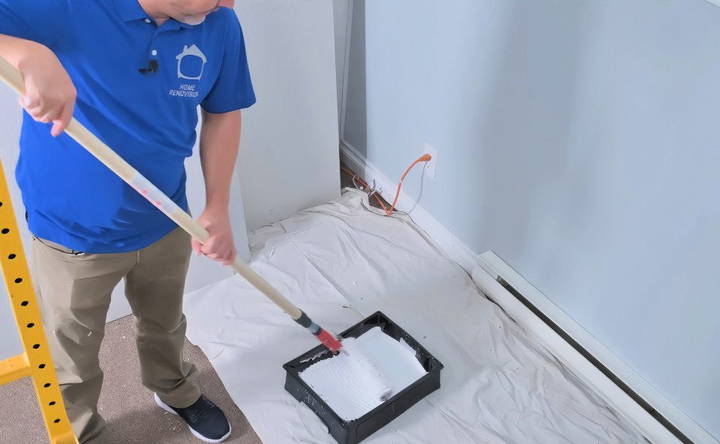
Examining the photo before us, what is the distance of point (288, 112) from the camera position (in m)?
2.29

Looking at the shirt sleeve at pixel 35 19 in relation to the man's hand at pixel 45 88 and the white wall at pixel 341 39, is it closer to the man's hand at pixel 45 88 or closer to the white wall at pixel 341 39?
the man's hand at pixel 45 88

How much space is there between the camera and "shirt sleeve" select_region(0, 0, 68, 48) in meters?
0.95

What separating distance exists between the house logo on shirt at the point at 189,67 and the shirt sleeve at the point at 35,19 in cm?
19

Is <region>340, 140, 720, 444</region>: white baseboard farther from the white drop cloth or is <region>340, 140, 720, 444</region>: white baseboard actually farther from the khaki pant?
the khaki pant

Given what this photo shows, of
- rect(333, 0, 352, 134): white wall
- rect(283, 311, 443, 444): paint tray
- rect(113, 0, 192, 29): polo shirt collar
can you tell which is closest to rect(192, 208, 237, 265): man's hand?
rect(113, 0, 192, 29): polo shirt collar

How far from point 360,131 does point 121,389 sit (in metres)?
1.32

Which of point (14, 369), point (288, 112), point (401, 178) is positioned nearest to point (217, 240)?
point (14, 369)

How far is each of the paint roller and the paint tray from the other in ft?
0.16

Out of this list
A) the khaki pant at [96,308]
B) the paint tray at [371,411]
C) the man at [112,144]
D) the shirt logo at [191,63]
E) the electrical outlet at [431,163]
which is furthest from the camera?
the electrical outlet at [431,163]

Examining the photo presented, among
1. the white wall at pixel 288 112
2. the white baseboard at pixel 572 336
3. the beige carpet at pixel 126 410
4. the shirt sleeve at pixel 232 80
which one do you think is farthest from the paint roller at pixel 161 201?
the white wall at pixel 288 112

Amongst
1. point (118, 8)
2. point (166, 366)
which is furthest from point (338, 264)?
point (118, 8)

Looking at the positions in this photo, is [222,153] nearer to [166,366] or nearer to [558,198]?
[166,366]

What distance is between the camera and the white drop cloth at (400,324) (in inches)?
72.3

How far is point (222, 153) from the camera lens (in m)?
1.36
